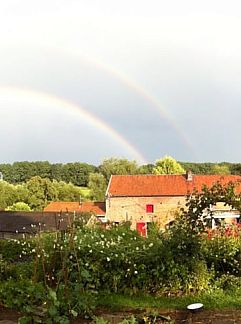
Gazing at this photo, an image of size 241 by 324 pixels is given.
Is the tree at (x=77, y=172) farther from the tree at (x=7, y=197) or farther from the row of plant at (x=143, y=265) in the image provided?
the row of plant at (x=143, y=265)

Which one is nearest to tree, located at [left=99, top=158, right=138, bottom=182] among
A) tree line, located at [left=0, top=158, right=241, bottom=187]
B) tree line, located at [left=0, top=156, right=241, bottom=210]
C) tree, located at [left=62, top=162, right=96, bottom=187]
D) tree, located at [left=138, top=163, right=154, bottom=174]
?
tree line, located at [left=0, top=156, right=241, bottom=210]

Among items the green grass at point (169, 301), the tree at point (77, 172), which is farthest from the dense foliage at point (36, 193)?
the green grass at point (169, 301)

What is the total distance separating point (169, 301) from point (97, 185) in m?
51.4

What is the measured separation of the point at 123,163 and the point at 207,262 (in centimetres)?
5067

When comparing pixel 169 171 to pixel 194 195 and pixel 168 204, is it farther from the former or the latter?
pixel 194 195

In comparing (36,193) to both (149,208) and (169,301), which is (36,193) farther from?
(169,301)

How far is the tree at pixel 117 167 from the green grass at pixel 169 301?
165ft

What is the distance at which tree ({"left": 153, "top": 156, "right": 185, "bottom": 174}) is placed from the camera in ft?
176

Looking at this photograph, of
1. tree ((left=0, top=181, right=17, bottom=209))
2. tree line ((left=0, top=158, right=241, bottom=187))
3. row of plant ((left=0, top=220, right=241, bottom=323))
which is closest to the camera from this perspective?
row of plant ((left=0, top=220, right=241, bottom=323))

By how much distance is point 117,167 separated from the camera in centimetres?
5822

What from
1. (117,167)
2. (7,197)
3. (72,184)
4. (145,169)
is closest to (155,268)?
(7,197)

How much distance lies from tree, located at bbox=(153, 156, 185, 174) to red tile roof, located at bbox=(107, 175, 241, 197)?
12.9 metres

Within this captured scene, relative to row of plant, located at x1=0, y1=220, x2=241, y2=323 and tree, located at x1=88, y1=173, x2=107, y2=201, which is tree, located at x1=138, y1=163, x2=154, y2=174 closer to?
tree, located at x1=88, y1=173, x2=107, y2=201

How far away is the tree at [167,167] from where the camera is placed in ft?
176
